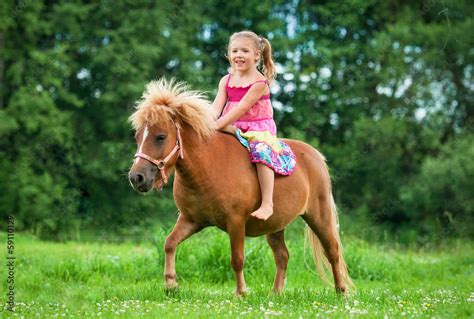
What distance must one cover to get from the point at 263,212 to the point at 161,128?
1289 millimetres

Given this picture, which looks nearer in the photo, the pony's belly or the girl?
the girl

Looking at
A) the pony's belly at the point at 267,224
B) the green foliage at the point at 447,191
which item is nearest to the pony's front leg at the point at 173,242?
the pony's belly at the point at 267,224

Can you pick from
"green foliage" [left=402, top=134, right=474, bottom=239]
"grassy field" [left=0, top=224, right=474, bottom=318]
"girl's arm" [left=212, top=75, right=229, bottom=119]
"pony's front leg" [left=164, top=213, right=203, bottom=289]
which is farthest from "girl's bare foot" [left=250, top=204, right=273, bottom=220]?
"green foliage" [left=402, top=134, right=474, bottom=239]

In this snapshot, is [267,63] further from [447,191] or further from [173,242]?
[447,191]

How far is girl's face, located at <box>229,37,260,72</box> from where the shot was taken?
652 centimetres

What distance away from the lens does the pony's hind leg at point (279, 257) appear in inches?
291

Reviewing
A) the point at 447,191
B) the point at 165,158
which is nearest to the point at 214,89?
the point at 447,191

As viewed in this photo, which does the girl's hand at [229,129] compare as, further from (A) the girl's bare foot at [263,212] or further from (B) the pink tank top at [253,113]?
(A) the girl's bare foot at [263,212]

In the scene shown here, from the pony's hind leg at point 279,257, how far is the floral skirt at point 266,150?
1.06 meters

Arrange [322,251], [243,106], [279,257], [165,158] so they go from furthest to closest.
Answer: [322,251]
[279,257]
[243,106]
[165,158]

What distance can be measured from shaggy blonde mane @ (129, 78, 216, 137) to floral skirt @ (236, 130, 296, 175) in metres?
0.44

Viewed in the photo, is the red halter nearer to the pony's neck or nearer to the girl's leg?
the pony's neck

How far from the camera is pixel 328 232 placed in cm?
755

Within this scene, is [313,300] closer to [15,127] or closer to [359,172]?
[15,127]
